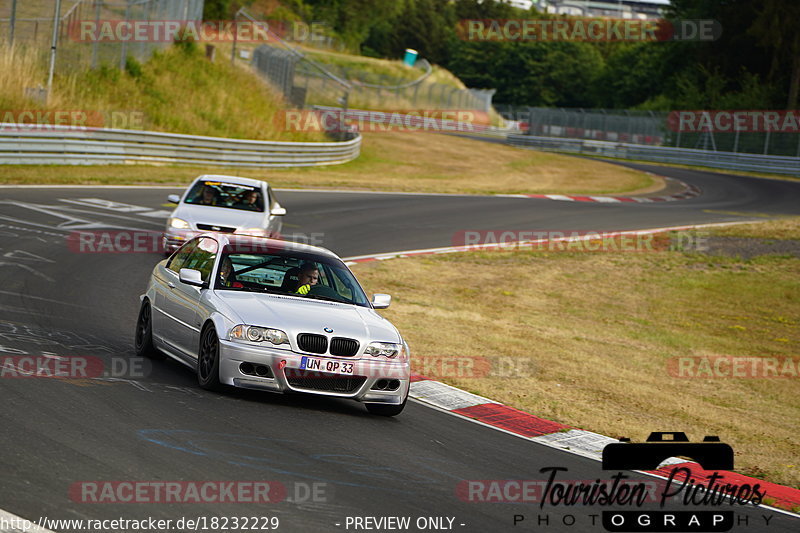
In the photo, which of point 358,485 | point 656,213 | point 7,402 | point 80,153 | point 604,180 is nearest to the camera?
point 358,485

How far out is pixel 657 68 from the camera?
315 ft

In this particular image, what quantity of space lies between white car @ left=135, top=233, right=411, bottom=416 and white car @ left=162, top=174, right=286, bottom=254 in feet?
20.4

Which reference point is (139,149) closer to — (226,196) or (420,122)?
(226,196)

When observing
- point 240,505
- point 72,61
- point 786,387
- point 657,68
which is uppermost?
point 657,68

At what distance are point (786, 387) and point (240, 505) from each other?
1011cm

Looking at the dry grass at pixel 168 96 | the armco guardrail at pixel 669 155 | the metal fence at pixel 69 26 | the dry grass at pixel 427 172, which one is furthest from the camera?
the armco guardrail at pixel 669 155

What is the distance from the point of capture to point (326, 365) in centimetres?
819

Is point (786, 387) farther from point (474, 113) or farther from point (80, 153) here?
point (474, 113)

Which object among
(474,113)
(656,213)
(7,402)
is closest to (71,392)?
(7,402)

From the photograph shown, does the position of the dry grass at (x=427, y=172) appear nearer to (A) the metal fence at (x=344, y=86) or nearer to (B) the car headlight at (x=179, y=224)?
(A) the metal fence at (x=344, y=86)

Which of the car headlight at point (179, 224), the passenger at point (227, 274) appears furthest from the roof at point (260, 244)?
the car headlight at point (179, 224)

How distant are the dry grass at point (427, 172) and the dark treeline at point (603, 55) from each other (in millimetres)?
18036

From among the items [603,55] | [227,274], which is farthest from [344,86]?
[603,55]

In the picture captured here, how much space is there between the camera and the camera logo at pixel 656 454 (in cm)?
809
